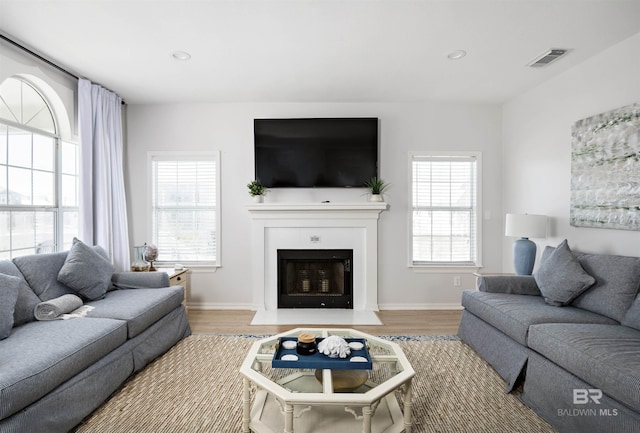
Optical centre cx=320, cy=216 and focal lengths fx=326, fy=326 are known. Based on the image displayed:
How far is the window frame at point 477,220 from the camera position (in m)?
4.21

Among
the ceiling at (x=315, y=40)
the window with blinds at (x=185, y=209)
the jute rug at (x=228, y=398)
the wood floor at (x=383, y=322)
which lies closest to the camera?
the jute rug at (x=228, y=398)

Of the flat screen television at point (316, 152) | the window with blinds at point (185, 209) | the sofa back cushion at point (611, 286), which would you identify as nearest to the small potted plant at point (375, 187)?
the flat screen television at point (316, 152)

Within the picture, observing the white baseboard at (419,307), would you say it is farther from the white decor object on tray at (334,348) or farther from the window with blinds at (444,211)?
the white decor object on tray at (334,348)

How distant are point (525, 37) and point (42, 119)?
14.4 ft

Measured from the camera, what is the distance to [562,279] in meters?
2.54

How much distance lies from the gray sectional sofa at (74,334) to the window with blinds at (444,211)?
2985 millimetres

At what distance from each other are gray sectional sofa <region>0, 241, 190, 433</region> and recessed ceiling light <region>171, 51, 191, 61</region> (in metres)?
1.87

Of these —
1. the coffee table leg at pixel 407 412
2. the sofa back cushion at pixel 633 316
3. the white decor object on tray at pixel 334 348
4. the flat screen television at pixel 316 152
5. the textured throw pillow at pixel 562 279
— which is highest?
the flat screen television at pixel 316 152

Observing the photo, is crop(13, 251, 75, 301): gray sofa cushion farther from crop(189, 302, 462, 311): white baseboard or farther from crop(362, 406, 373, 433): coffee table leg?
crop(362, 406, 373, 433): coffee table leg

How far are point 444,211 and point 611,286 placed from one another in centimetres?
207

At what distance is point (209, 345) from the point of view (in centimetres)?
304

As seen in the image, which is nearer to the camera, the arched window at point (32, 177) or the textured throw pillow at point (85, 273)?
the textured throw pillow at point (85, 273)

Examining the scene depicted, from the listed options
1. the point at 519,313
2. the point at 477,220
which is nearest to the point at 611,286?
the point at 519,313

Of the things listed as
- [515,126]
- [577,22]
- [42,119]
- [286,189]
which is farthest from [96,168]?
[515,126]
